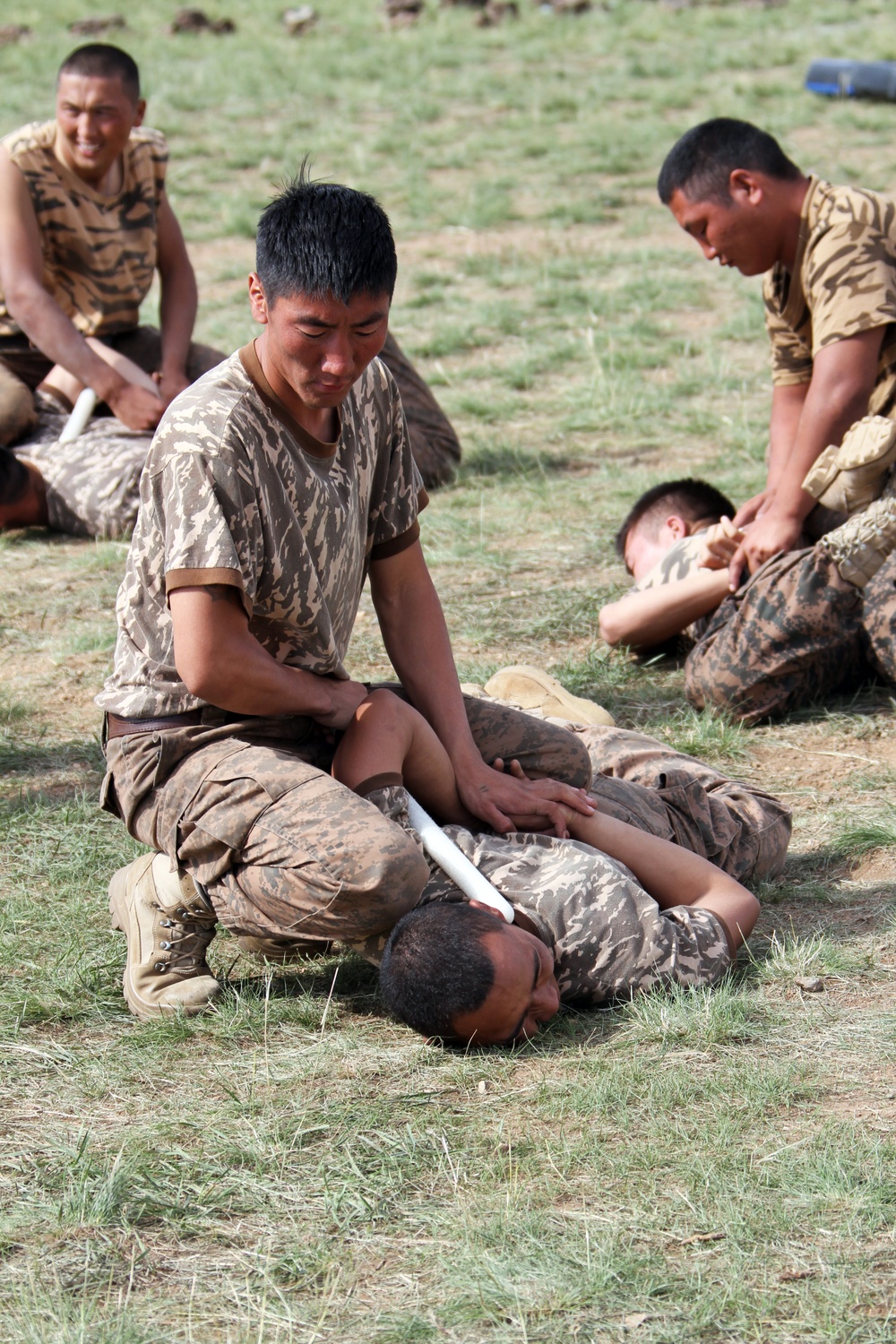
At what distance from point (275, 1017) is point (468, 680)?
6.09 feet

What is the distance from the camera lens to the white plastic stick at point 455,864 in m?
2.90

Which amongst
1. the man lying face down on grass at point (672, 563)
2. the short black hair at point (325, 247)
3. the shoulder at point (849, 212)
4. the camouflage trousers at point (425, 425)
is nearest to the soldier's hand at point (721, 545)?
the man lying face down on grass at point (672, 563)

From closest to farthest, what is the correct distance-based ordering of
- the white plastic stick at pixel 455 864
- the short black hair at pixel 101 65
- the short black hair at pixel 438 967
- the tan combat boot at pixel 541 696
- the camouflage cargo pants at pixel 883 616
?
1. the short black hair at pixel 438 967
2. the white plastic stick at pixel 455 864
3. the tan combat boot at pixel 541 696
4. the camouflage cargo pants at pixel 883 616
5. the short black hair at pixel 101 65

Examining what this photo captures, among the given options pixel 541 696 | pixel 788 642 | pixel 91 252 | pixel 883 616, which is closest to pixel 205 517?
pixel 541 696

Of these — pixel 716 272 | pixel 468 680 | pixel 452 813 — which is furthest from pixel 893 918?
pixel 716 272

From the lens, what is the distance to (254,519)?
9.57 ft

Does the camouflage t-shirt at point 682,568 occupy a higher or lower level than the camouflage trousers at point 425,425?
lower

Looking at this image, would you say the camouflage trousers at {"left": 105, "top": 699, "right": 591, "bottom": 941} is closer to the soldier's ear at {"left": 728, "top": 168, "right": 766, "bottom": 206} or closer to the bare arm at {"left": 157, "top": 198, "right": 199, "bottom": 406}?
the soldier's ear at {"left": 728, "top": 168, "right": 766, "bottom": 206}

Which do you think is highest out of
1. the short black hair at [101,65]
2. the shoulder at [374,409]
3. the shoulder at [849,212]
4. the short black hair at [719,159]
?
the short black hair at [101,65]

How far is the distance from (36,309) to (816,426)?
3078 millimetres

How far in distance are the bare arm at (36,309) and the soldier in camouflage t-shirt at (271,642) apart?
9.69 feet

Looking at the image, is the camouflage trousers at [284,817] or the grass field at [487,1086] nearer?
the grass field at [487,1086]

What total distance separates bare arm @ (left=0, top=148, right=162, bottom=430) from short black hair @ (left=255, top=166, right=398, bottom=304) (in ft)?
10.8

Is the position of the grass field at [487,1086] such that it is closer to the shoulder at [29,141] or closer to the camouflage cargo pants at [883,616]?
the camouflage cargo pants at [883,616]
